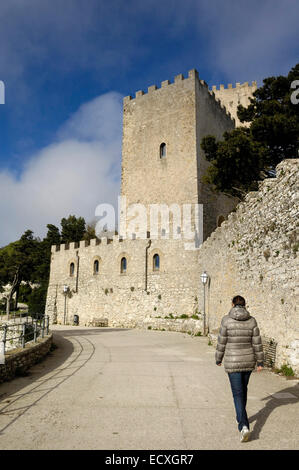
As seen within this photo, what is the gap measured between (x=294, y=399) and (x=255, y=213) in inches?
239

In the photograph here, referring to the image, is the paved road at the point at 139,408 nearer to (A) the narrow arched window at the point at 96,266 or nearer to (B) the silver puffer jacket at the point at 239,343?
(B) the silver puffer jacket at the point at 239,343

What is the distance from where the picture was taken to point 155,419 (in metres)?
4.58

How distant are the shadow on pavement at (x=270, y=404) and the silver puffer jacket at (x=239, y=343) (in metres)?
0.72

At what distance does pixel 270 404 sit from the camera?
209 inches

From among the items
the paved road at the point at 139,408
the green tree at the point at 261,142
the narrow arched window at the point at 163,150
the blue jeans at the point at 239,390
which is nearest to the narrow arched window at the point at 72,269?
the narrow arched window at the point at 163,150

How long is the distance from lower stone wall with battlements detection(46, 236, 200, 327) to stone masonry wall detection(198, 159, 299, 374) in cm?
692

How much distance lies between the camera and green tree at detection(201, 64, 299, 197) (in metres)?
16.3

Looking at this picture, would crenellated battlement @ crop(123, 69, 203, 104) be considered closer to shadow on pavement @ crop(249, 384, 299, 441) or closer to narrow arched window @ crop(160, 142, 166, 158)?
narrow arched window @ crop(160, 142, 166, 158)

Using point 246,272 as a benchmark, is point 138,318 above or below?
below

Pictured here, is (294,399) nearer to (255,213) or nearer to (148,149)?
(255,213)

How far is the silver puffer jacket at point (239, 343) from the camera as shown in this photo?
4320 mm

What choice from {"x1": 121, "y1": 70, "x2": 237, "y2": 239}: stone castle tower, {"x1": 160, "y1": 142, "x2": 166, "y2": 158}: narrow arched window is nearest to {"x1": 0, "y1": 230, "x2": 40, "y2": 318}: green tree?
{"x1": 121, "y1": 70, "x2": 237, "y2": 239}: stone castle tower

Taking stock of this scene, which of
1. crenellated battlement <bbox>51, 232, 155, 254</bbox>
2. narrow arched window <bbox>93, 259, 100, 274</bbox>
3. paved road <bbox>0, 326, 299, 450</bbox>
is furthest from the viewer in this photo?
narrow arched window <bbox>93, 259, 100, 274</bbox>

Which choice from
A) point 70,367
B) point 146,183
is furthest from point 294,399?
point 146,183
